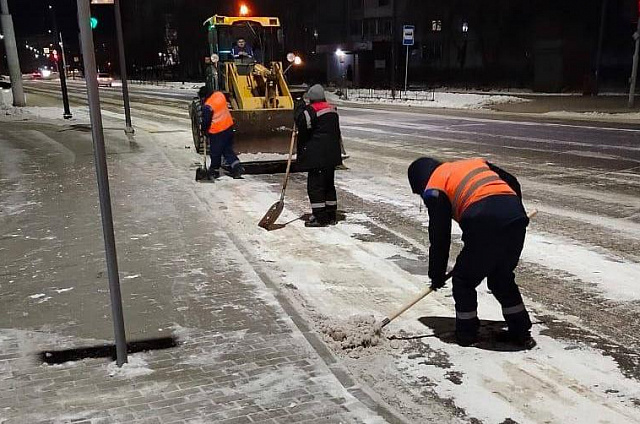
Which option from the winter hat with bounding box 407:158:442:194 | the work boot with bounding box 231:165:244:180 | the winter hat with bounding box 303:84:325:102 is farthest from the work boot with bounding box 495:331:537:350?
the work boot with bounding box 231:165:244:180

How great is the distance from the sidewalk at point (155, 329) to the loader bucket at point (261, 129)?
322 centimetres

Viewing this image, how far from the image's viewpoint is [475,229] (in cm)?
382

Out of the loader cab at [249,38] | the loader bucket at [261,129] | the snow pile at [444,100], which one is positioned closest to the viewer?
the loader bucket at [261,129]

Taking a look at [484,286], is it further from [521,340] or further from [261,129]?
[261,129]

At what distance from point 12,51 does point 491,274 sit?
90.8 feet

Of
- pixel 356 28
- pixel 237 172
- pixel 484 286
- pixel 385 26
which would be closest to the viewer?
pixel 484 286

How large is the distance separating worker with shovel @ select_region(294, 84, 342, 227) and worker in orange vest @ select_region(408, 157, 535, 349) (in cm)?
322

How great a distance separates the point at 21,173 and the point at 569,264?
9.88 m

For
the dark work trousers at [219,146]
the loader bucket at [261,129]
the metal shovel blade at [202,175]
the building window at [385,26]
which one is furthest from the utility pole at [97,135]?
the building window at [385,26]

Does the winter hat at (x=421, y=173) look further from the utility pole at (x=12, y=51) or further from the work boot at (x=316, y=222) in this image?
the utility pole at (x=12, y=51)

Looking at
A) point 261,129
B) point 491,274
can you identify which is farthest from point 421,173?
point 261,129

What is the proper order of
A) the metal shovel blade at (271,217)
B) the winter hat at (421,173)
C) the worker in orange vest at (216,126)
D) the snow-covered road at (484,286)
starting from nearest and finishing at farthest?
1. the snow-covered road at (484,286)
2. the winter hat at (421,173)
3. the metal shovel blade at (271,217)
4. the worker in orange vest at (216,126)

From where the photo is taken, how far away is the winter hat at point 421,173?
406 cm

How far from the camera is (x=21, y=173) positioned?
37.1 ft
